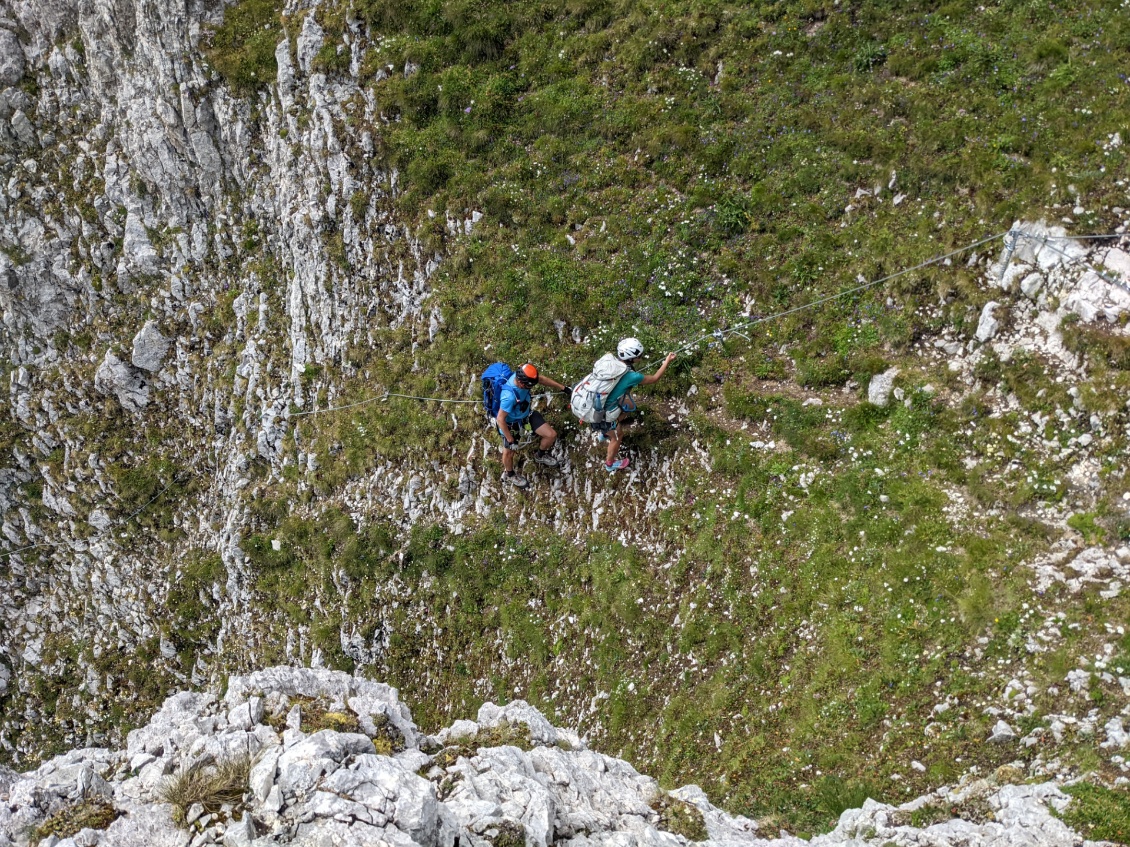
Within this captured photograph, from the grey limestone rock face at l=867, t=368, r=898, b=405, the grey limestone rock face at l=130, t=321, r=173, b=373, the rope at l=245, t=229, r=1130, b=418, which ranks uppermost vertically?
the grey limestone rock face at l=130, t=321, r=173, b=373

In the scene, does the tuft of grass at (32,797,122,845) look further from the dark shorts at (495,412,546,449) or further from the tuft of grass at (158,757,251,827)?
the dark shorts at (495,412,546,449)

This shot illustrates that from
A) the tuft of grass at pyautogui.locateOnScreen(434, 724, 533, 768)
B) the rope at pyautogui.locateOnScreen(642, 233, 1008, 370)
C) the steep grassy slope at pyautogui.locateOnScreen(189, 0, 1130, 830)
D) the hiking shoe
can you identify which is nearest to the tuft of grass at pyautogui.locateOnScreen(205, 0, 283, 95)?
the steep grassy slope at pyautogui.locateOnScreen(189, 0, 1130, 830)

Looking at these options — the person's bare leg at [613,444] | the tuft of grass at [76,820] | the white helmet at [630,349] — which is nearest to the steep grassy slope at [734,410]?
the person's bare leg at [613,444]

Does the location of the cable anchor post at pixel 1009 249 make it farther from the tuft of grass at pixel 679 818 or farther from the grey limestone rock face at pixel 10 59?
the grey limestone rock face at pixel 10 59

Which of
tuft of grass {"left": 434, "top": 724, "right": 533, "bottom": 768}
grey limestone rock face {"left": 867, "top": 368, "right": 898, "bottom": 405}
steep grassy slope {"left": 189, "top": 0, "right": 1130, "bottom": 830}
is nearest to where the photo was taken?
tuft of grass {"left": 434, "top": 724, "right": 533, "bottom": 768}

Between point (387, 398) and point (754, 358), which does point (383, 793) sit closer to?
point (754, 358)

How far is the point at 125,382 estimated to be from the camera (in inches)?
1243

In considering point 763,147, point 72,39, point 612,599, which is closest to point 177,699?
point 612,599

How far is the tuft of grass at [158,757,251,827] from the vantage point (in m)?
10.5

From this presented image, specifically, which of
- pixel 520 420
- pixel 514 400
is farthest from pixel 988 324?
pixel 520 420

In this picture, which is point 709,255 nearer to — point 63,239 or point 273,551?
point 273,551

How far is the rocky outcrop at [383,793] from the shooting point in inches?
387

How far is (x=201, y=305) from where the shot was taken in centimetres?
3091

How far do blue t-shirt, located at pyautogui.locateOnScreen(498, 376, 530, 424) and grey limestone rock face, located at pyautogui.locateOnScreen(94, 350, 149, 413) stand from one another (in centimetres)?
2298
